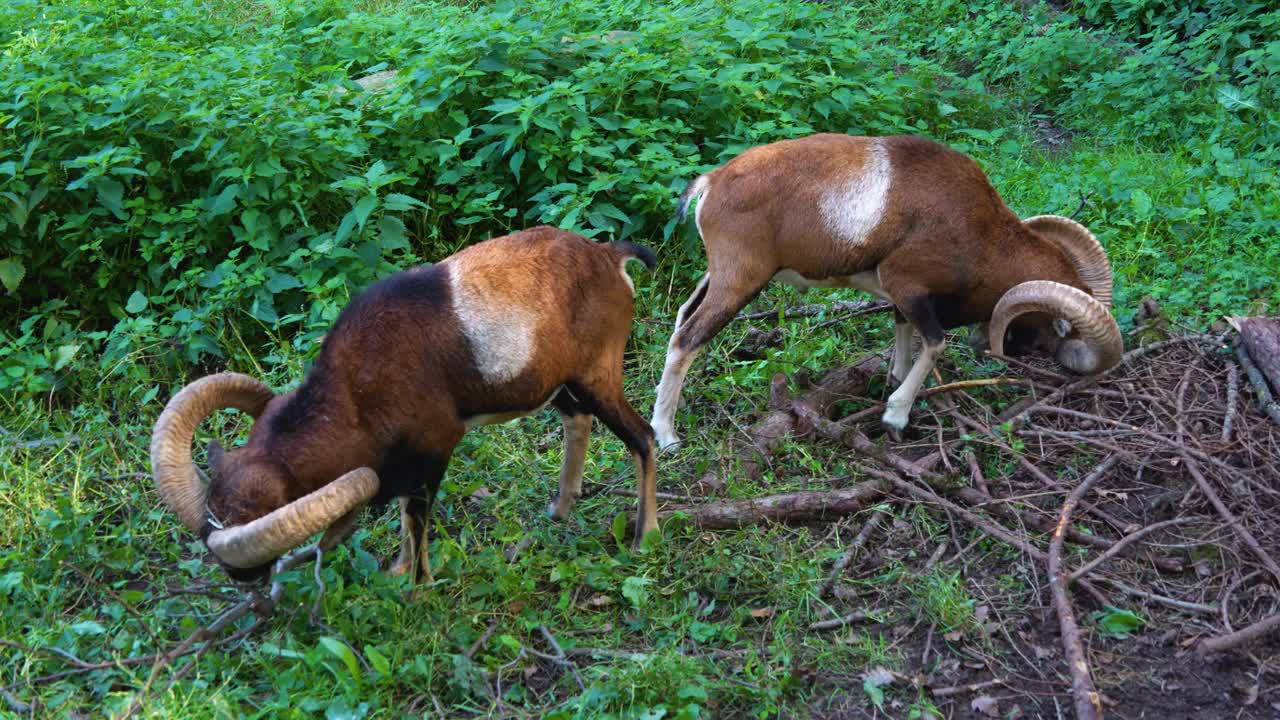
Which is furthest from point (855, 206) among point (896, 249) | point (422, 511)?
point (422, 511)

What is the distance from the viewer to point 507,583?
515 cm

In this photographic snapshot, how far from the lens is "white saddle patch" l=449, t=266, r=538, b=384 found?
5043mm

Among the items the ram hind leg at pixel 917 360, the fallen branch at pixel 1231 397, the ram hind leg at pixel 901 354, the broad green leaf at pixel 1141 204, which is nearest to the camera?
the fallen branch at pixel 1231 397

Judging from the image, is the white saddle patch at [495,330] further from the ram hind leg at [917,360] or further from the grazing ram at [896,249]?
the ram hind leg at [917,360]

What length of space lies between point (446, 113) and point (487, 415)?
371 centimetres

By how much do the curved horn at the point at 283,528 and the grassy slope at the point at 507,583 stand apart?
49 cm

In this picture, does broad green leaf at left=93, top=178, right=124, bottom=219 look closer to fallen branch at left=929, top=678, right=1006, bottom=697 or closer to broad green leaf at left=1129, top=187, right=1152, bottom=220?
fallen branch at left=929, top=678, right=1006, bottom=697

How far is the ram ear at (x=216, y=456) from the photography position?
476 cm

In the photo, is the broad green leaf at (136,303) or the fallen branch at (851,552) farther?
the broad green leaf at (136,303)

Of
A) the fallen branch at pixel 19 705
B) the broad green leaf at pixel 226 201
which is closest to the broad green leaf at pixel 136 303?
the broad green leaf at pixel 226 201

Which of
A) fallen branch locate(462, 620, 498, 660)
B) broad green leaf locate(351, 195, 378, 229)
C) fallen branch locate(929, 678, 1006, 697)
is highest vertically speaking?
broad green leaf locate(351, 195, 378, 229)

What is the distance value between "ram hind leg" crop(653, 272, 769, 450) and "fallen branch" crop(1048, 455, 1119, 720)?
196 cm

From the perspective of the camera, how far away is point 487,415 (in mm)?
5270

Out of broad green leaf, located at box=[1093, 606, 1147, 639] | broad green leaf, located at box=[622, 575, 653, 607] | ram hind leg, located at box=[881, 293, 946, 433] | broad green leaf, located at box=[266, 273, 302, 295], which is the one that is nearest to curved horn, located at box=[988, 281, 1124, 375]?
ram hind leg, located at box=[881, 293, 946, 433]
